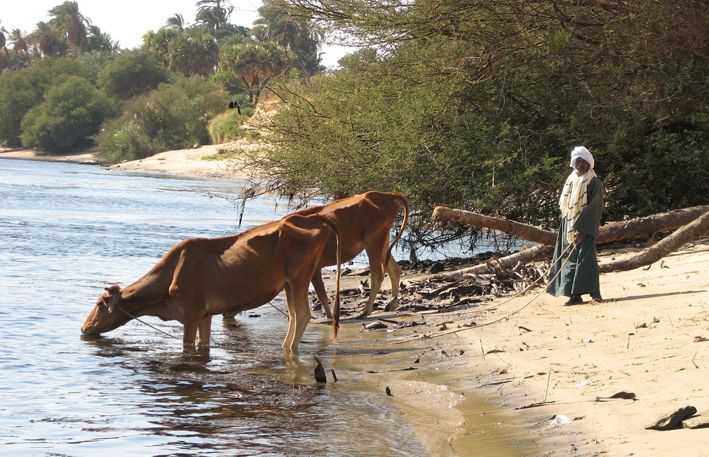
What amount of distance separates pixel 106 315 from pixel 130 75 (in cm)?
9000

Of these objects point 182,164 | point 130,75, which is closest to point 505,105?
point 182,164

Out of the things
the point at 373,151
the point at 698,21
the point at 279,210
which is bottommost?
the point at 279,210

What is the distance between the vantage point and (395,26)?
17.5 metres

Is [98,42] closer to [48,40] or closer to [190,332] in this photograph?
[48,40]

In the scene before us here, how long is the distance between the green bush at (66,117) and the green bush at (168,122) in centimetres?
743

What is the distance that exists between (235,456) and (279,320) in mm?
7461

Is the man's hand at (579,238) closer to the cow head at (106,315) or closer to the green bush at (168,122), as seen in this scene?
the cow head at (106,315)

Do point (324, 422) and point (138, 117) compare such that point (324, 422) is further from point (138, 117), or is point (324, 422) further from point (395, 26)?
point (138, 117)

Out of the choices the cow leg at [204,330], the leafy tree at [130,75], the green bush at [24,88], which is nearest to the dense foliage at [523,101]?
the cow leg at [204,330]

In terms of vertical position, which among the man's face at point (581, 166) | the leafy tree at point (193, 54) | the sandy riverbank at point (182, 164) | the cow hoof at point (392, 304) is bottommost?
the sandy riverbank at point (182, 164)

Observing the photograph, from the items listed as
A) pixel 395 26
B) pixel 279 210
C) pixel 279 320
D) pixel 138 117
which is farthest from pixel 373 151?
pixel 138 117

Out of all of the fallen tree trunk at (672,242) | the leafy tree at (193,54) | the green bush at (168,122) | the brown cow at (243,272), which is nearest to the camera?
the brown cow at (243,272)

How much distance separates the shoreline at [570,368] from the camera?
21.8 ft

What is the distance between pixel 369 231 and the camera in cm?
1404
